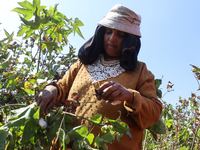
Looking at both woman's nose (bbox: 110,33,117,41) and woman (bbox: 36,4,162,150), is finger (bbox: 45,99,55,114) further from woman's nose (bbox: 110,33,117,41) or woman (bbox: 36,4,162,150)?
woman's nose (bbox: 110,33,117,41)

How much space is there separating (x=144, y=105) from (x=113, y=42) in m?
0.49

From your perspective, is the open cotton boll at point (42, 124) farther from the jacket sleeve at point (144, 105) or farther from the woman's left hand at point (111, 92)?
the jacket sleeve at point (144, 105)

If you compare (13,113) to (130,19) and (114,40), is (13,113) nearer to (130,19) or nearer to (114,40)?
(114,40)

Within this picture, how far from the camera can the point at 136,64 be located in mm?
1414

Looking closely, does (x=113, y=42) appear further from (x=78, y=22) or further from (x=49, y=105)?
(x=49, y=105)

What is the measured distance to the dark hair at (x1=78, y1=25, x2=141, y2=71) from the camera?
1.38 metres

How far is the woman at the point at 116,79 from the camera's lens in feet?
3.83

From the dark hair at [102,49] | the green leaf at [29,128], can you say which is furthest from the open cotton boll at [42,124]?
the dark hair at [102,49]

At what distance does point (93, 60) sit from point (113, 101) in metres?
0.53

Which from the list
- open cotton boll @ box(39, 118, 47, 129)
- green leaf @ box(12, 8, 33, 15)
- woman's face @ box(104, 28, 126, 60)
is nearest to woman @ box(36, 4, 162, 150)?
woman's face @ box(104, 28, 126, 60)

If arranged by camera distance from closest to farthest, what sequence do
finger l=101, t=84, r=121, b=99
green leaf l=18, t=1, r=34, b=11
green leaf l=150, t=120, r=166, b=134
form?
finger l=101, t=84, r=121, b=99 → green leaf l=18, t=1, r=34, b=11 → green leaf l=150, t=120, r=166, b=134

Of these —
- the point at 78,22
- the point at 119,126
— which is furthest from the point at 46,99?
the point at 78,22

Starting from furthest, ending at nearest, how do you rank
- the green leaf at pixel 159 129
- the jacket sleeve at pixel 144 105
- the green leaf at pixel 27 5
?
the green leaf at pixel 159 129, the green leaf at pixel 27 5, the jacket sleeve at pixel 144 105

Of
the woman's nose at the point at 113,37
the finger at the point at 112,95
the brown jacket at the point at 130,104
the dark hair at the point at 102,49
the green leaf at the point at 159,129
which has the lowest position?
the green leaf at the point at 159,129
